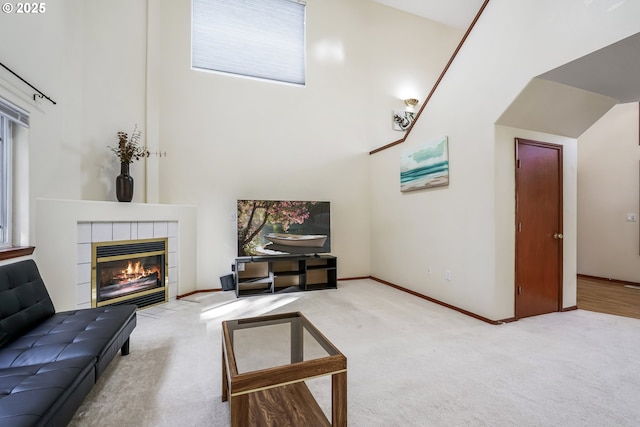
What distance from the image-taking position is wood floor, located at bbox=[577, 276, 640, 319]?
3217 millimetres

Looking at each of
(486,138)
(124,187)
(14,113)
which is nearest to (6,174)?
(14,113)

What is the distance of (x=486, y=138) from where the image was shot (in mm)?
2896

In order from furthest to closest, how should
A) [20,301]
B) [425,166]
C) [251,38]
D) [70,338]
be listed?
[251,38]
[425,166]
[20,301]
[70,338]

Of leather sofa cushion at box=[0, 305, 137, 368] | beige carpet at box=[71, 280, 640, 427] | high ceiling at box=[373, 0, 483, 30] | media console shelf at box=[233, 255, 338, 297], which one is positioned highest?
high ceiling at box=[373, 0, 483, 30]

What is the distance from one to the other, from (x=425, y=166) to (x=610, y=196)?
138 inches

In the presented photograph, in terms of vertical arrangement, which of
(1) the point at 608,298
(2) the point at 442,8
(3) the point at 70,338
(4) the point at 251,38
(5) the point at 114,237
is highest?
(2) the point at 442,8

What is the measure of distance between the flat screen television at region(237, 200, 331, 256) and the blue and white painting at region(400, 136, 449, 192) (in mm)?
1266

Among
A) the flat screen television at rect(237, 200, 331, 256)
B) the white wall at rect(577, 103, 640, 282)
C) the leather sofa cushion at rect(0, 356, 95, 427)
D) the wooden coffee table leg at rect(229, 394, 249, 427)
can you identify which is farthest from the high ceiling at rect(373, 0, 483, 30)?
the leather sofa cushion at rect(0, 356, 95, 427)

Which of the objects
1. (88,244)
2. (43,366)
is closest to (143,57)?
(88,244)

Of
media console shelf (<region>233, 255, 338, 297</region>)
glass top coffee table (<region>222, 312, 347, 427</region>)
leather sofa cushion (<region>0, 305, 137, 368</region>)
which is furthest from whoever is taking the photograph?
media console shelf (<region>233, 255, 338, 297</region>)

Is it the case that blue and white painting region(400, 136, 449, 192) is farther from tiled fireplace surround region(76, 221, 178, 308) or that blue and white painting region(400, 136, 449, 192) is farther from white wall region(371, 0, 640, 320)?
tiled fireplace surround region(76, 221, 178, 308)

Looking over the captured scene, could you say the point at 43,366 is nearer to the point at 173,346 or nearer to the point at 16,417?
the point at 16,417

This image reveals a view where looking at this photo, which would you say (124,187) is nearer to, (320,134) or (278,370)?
(320,134)

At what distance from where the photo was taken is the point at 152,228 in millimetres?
3459
